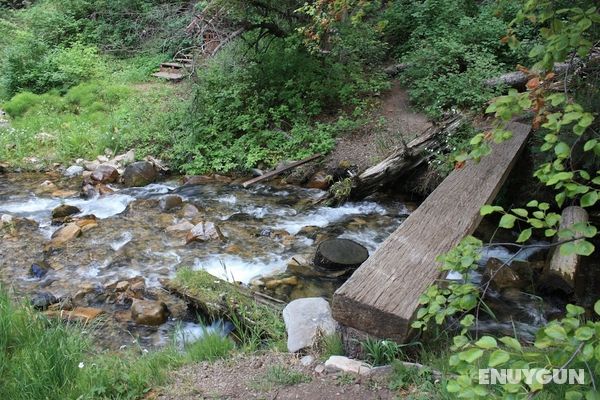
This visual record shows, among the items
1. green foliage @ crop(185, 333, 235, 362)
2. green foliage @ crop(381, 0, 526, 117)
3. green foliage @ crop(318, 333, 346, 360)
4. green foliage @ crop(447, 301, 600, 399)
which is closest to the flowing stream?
green foliage @ crop(185, 333, 235, 362)

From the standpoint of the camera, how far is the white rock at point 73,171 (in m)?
9.79

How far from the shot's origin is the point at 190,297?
5133mm

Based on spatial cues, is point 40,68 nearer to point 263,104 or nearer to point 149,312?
point 263,104

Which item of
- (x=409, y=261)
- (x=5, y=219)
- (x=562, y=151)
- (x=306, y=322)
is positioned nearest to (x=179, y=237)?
(x=5, y=219)

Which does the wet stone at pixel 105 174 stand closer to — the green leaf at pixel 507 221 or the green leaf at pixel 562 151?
the green leaf at pixel 507 221

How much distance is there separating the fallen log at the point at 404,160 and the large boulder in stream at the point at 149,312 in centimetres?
365

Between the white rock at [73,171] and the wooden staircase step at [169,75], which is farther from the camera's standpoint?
the wooden staircase step at [169,75]

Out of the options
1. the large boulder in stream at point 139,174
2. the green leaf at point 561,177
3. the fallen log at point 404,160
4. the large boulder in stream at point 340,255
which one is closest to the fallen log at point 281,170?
the fallen log at point 404,160

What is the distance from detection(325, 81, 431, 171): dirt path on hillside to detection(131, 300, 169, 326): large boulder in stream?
4.40 meters

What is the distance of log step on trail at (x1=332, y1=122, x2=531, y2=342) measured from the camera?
3.18 meters

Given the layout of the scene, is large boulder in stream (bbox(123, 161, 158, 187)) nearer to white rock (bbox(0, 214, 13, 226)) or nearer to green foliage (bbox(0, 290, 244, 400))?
white rock (bbox(0, 214, 13, 226))

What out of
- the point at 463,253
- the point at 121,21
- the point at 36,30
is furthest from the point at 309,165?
the point at 36,30

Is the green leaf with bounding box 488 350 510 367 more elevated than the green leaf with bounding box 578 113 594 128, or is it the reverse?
the green leaf with bounding box 578 113 594 128

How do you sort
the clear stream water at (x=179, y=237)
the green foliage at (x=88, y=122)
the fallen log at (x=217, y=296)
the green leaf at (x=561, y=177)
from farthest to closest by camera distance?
the green foliage at (x=88, y=122)
the clear stream water at (x=179, y=237)
the fallen log at (x=217, y=296)
the green leaf at (x=561, y=177)
